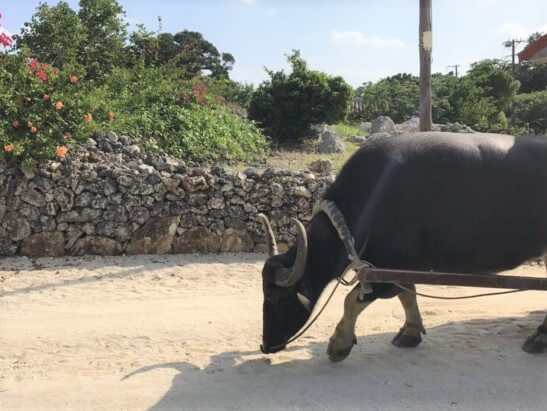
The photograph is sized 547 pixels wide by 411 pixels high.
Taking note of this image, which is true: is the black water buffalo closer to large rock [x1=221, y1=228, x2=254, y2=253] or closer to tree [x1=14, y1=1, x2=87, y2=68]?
large rock [x1=221, y1=228, x2=254, y2=253]

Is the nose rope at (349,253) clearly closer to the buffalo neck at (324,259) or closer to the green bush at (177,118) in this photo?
the buffalo neck at (324,259)

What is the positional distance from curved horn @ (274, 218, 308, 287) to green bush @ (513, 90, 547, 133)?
887 inches

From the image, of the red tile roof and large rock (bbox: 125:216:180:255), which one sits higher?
the red tile roof

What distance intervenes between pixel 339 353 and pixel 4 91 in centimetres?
537

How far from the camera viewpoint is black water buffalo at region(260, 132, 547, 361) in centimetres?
378

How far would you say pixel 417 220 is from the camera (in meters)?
3.79

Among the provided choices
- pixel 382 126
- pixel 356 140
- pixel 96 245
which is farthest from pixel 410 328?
pixel 382 126

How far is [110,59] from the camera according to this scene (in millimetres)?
11953

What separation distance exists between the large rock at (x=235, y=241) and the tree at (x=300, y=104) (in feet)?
17.8

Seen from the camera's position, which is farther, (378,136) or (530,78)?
(530,78)

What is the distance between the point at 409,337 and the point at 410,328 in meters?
0.07

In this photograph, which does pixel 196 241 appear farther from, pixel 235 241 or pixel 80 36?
pixel 80 36

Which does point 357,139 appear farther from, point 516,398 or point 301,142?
point 516,398

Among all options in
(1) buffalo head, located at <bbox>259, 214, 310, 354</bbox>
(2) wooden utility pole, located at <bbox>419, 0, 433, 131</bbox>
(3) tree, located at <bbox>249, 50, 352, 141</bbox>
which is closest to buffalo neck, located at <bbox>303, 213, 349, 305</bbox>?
(1) buffalo head, located at <bbox>259, 214, 310, 354</bbox>
